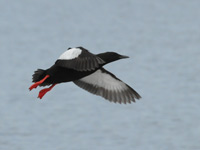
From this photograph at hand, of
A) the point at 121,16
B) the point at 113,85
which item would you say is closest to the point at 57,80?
the point at 113,85

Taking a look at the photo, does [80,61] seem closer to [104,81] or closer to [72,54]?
[72,54]

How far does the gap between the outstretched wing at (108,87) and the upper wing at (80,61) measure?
5.44 ft

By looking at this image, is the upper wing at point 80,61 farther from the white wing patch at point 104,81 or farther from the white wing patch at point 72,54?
the white wing patch at point 104,81

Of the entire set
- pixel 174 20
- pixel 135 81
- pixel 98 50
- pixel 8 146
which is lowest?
pixel 8 146

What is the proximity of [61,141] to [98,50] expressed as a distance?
15.7ft

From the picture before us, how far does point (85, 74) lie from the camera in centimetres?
910

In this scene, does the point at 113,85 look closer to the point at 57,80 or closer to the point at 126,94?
the point at 126,94

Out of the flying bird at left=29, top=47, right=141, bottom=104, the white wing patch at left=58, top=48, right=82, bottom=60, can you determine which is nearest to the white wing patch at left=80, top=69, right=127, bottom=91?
the flying bird at left=29, top=47, right=141, bottom=104

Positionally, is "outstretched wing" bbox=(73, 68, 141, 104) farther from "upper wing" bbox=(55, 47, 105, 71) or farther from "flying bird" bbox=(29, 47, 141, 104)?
"upper wing" bbox=(55, 47, 105, 71)

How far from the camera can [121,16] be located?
19922 mm

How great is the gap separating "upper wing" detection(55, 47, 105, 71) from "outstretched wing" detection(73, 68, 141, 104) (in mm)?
1657

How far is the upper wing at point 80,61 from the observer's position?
335 inches

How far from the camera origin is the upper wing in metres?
8.51

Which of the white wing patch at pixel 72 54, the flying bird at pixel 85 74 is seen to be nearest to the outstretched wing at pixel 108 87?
the flying bird at pixel 85 74
